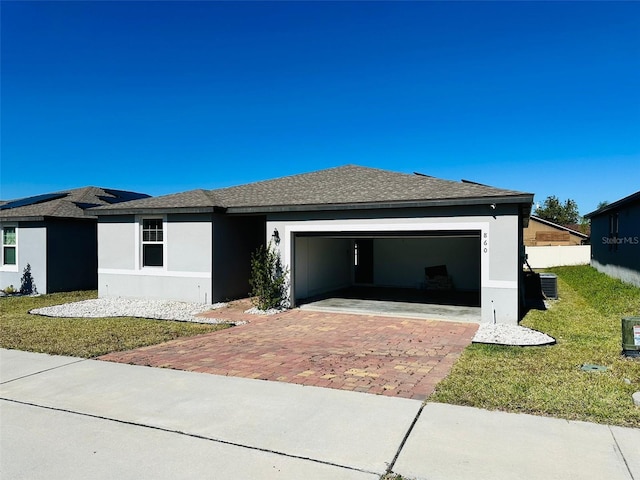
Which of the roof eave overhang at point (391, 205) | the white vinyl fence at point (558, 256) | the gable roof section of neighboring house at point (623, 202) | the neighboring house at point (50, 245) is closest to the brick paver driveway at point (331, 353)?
the roof eave overhang at point (391, 205)

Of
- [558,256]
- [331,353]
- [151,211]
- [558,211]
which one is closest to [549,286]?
[331,353]

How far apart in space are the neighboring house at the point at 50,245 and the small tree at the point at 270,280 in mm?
8757

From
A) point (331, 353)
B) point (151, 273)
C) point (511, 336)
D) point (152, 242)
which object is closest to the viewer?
point (331, 353)

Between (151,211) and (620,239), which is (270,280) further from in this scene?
(620,239)

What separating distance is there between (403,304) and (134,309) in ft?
25.8

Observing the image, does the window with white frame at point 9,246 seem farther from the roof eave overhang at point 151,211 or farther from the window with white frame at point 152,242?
the window with white frame at point 152,242

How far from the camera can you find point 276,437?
4.03 m

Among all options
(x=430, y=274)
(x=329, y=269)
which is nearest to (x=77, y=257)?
(x=329, y=269)

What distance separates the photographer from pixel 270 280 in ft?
39.8

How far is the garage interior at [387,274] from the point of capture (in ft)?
41.7

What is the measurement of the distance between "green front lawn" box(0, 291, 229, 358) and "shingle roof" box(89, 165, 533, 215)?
13.1 ft

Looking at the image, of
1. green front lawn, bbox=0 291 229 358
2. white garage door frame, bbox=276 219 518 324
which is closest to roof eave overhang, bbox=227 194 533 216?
white garage door frame, bbox=276 219 518 324

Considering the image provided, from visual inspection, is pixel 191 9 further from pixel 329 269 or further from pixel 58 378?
pixel 58 378

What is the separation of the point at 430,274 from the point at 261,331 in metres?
9.62
